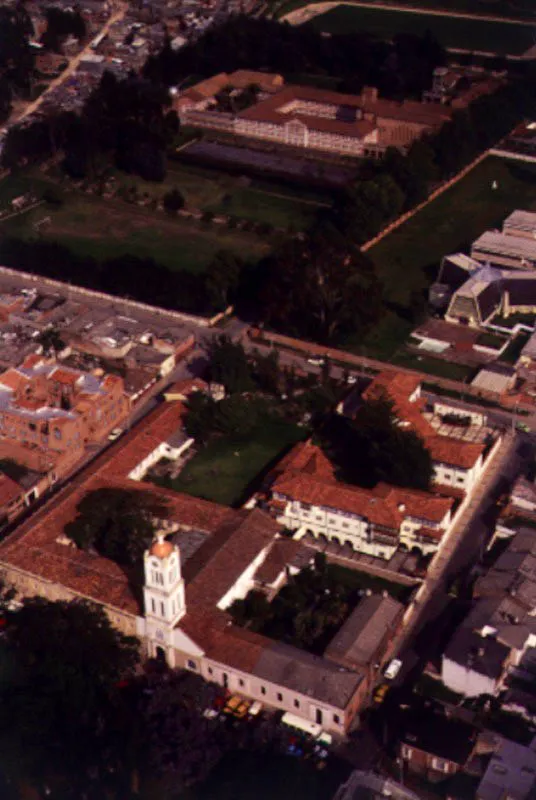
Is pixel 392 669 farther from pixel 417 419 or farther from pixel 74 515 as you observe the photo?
pixel 74 515

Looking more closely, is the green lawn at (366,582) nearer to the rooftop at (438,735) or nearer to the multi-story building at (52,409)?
the rooftop at (438,735)

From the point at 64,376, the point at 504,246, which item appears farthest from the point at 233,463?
the point at 504,246

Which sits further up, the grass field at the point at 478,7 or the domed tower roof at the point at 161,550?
the domed tower roof at the point at 161,550

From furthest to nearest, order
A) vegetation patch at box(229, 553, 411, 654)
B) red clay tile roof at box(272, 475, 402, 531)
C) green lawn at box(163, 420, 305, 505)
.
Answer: green lawn at box(163, 420, 305, 505), red clay tile roof at box(272, 475, 402, 531), vegetation patch at box(229, 553, 411, 654)

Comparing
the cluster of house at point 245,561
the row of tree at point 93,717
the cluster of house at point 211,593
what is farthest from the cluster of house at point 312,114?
the row of tree at point 93,717

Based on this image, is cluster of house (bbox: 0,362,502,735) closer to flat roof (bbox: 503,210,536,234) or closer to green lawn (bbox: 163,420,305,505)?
green lawn (bbox: 163,420,305,505)

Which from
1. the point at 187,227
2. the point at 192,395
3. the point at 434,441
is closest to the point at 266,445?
the point at 192,395

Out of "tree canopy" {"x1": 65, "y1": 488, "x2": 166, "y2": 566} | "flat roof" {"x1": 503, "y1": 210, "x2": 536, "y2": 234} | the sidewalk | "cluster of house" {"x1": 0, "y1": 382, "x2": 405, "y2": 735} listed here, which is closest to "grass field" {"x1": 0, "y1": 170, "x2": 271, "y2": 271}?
"flat roof" {"x1": 503, "y1": 210, "x2": 536, "y2": 234}
